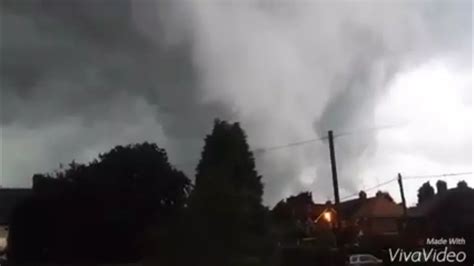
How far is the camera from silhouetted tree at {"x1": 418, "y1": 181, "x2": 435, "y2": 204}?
897cm

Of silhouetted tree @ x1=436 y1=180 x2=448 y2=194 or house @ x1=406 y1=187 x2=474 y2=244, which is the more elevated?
silhouetted tree @ x1=436 y1=180 x2=448 y2=194

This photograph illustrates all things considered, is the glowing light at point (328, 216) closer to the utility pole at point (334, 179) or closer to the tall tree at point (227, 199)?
the utility pole at point (334, 179)

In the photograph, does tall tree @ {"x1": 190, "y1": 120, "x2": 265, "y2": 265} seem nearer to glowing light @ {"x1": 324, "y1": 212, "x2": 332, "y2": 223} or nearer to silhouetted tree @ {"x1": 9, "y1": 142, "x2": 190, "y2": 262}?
silhouetted tree @ {"x1": 9, "y1": 142, "x2": 190, "y2": 262}

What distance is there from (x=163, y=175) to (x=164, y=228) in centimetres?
47

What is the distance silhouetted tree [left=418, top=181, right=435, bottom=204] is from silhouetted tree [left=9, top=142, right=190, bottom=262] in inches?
196

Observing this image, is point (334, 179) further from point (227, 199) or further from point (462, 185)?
point (227, 199)

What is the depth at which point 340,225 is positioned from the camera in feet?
32.8

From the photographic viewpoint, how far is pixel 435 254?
5.93 meters

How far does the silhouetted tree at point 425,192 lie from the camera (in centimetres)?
897

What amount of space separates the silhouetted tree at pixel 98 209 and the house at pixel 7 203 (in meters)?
0.06

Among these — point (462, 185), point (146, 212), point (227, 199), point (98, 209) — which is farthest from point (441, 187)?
point (98, 209)

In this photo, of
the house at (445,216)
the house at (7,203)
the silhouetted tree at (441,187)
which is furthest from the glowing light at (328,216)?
the house at (7,203)

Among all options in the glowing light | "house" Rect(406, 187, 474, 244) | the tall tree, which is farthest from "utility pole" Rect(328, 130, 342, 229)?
the tall tree

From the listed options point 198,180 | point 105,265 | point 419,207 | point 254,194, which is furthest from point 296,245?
point 419,207
